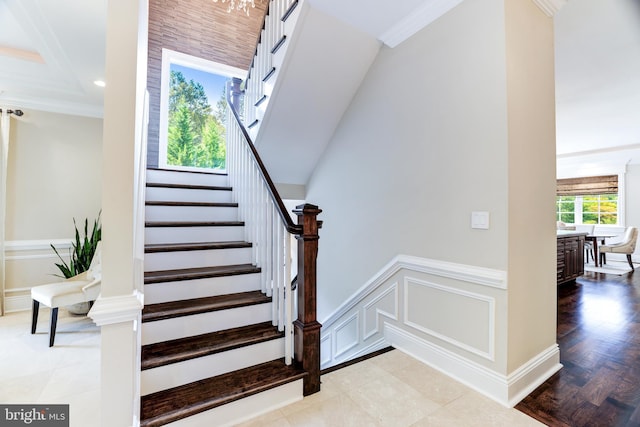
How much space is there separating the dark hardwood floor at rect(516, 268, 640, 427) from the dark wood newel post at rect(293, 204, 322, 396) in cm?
130

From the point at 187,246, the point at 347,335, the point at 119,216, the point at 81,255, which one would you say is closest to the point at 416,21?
the point at 119,216

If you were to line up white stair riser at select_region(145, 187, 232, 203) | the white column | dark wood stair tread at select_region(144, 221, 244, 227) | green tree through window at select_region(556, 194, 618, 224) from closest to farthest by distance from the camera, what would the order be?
the white column, dark wood stair tread at select_region(144, 221, 244, 227), white stair riser at select_region(145, 187, 232, 203), green tree through window at select_region(556, 194, 618, 224)

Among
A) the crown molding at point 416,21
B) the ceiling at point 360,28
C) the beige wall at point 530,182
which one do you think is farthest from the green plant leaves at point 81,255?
the beige wall at point 530,182

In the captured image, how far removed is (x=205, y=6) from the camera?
4312mm

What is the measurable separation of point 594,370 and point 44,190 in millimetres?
6045

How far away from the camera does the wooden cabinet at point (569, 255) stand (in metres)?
4.32

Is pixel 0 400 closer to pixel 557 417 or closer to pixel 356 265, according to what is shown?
pixel 356 265

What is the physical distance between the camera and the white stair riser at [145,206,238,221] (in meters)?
2.72

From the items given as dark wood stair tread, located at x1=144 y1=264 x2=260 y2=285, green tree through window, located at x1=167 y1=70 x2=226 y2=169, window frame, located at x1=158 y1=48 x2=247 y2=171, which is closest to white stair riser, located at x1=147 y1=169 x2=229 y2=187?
window frame, located at x1=158 y1=48 x2=247 y2=171

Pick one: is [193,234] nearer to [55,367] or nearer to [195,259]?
[195,259]

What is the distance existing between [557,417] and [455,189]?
1497mm

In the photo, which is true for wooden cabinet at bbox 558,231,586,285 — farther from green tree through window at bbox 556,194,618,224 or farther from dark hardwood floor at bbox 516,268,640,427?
green tree through window at bbox 556,194,618,224

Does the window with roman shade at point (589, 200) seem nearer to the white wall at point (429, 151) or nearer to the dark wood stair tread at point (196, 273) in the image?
the white wall at point (429, 151)

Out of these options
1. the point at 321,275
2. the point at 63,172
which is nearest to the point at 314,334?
the point at 321,275
